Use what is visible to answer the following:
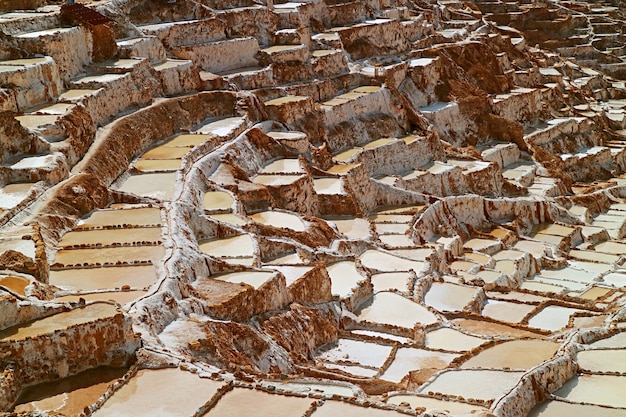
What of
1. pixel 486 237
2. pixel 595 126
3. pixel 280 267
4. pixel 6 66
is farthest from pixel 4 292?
pixel 595 126

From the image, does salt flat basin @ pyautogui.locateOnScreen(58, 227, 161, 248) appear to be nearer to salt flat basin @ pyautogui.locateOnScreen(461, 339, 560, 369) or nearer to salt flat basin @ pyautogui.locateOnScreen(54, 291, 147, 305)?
salt flat basin @ pyautogui.locateOnScreen(54, 291, 147, 305)

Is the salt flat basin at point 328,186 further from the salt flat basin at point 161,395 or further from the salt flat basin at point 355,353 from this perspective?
the salt flat basin at point 161,395

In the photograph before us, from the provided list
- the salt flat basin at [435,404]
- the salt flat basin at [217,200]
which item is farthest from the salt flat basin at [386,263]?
the salt flat basin at [435,404]

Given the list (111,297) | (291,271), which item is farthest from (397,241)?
(111,297)

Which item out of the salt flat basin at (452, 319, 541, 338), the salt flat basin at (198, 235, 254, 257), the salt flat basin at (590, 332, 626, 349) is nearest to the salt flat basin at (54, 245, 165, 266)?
the salt flat basin at (198, 235, 254, 257)

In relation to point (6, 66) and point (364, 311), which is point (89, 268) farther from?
point (6, 66)

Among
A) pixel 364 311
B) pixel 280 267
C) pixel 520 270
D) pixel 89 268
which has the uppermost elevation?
pixel 89 268

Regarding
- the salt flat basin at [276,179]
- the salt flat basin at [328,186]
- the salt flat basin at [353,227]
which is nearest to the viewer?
the salt flat basin at [276,179]
